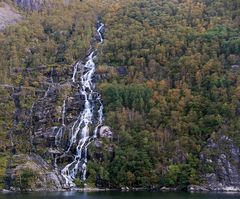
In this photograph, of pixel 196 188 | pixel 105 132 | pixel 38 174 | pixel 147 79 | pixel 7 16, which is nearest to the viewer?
pixel 196 188

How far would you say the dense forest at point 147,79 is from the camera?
106 metres

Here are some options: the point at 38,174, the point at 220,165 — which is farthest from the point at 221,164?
the point at 38,174

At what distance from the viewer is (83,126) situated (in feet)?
376

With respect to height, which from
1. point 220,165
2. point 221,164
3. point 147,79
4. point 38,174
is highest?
point 147,79

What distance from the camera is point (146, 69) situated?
132 meters

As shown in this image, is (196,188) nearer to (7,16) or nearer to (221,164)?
(221,164)

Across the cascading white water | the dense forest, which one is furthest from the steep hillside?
the cascading white water

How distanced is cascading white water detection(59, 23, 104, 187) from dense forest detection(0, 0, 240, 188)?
2153 mm

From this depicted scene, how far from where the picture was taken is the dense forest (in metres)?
106

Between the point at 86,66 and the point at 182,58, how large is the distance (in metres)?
27.5

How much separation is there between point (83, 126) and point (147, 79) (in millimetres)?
23186

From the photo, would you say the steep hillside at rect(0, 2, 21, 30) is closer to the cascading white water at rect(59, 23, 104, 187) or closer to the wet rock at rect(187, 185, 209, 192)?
the cascading white water at rect(59, 23, 104, 187)

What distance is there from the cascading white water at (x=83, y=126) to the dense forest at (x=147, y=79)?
215 centimetres

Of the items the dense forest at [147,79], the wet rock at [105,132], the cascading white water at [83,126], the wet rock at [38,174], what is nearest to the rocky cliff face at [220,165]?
the dense forest at [147,79]
